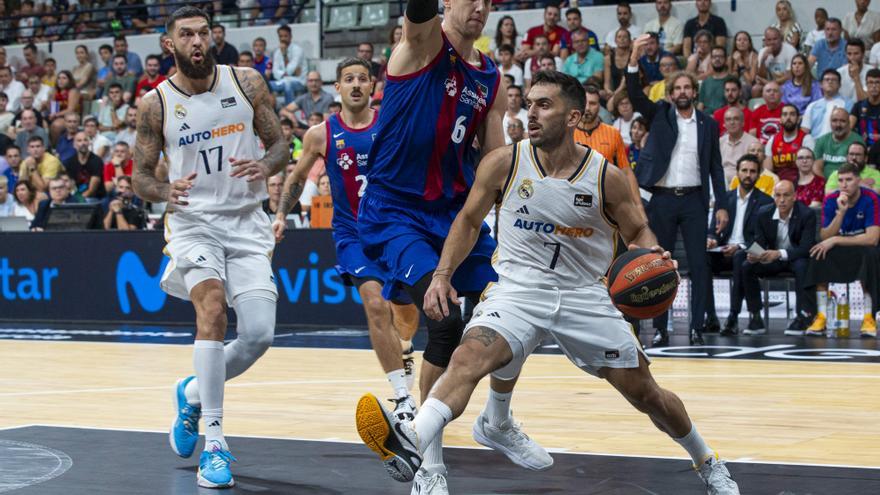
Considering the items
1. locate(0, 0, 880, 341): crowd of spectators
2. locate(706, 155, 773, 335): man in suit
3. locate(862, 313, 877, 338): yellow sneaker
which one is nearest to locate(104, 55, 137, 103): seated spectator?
locate(0, 0, 880, 341): crowd of spectators

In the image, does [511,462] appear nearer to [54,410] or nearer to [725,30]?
[54,410]

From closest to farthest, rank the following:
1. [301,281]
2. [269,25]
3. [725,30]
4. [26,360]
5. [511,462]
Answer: [511,462] < [26,360] < [301,281] < [725,30] < [269,25]

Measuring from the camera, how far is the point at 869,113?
48.1 feet

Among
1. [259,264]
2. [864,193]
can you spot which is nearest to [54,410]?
[259,264]

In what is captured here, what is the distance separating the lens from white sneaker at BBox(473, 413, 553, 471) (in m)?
5.92

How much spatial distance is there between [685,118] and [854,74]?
4389 mm

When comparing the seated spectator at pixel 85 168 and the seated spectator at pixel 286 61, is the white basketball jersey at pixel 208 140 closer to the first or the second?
the seated spectator at pixel 85 168

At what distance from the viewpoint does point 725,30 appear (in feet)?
57.1

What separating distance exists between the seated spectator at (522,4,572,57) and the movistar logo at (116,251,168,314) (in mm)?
6129

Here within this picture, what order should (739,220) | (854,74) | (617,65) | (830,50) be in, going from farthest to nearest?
(617,65) < (830,50) < (854,74) < (739,220)

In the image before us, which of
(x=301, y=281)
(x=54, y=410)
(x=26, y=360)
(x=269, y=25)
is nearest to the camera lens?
(x=54, y=410)

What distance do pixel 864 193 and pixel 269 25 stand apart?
12.8m

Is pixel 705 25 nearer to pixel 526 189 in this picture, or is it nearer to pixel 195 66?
pixel 195 66

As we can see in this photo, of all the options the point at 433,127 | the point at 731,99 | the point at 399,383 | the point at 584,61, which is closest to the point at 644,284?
the point at 433,127
